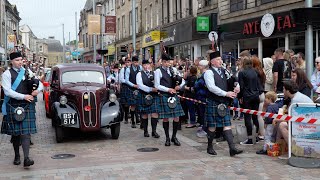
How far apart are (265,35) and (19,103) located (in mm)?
11745

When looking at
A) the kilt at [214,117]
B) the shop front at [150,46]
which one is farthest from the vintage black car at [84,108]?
the shop front at [150,46]

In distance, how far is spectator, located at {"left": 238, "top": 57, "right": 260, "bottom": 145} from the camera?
8.79 meters

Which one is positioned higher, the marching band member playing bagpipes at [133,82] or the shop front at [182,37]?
the shop front at [182,37]

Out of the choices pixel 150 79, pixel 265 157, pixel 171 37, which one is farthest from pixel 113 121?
pixel 171 37

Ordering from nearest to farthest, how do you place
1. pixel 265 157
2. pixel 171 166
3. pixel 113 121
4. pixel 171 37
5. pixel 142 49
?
pixel 171 166, pixel 265 157, pixel 113 121, pixel 171 37, pixel 142 49

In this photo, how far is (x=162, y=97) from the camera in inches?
357

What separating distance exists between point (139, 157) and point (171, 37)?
20107 mm

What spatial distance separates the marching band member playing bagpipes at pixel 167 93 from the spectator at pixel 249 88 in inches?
52.6

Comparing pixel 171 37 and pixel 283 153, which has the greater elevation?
pixel 171 37

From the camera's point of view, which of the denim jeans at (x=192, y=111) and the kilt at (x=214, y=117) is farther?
the denim jeans at (x=192, y=111)

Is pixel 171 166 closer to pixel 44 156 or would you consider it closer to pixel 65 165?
pixel 65 165

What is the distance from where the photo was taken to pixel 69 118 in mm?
9328

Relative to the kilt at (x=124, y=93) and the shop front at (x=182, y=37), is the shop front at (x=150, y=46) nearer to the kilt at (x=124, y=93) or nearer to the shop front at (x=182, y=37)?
the shop front at (x=182, y=37)

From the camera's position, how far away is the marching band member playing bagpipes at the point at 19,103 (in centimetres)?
714
